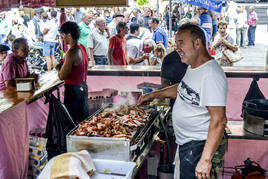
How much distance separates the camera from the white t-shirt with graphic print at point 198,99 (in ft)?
8.05

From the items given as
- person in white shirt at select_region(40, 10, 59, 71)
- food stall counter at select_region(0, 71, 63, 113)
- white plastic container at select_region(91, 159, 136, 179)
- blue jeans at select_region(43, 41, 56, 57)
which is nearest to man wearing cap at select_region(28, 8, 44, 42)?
person in white shirt at select_region(40, 10, 59, 71)

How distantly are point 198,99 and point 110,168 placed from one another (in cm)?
104

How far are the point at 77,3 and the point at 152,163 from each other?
2209mm

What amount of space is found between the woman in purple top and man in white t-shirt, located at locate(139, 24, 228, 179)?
2.59 m

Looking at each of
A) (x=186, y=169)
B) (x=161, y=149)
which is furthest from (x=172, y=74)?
(x=186, y=169)

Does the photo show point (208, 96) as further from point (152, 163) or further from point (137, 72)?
point (137, 72)

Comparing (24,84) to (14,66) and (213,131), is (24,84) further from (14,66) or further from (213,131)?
(213,131)

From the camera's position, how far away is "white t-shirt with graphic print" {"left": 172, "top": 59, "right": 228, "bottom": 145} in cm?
245

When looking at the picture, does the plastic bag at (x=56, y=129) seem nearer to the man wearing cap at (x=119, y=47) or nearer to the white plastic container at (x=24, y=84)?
the white plastic container at (x=24, y=84)

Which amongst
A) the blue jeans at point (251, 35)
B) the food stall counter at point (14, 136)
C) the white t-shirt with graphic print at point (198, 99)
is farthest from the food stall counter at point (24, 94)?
the blue jeans at point (251, 35)

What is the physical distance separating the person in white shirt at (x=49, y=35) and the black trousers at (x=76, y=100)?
20.6 feet

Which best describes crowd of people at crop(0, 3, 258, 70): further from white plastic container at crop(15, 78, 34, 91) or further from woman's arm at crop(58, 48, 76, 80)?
white plastic container at crop(15, 78, 34, 91)

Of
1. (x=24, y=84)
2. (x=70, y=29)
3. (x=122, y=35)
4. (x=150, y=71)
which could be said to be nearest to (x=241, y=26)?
(x=122, y=35)

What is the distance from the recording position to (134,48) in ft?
23.4
